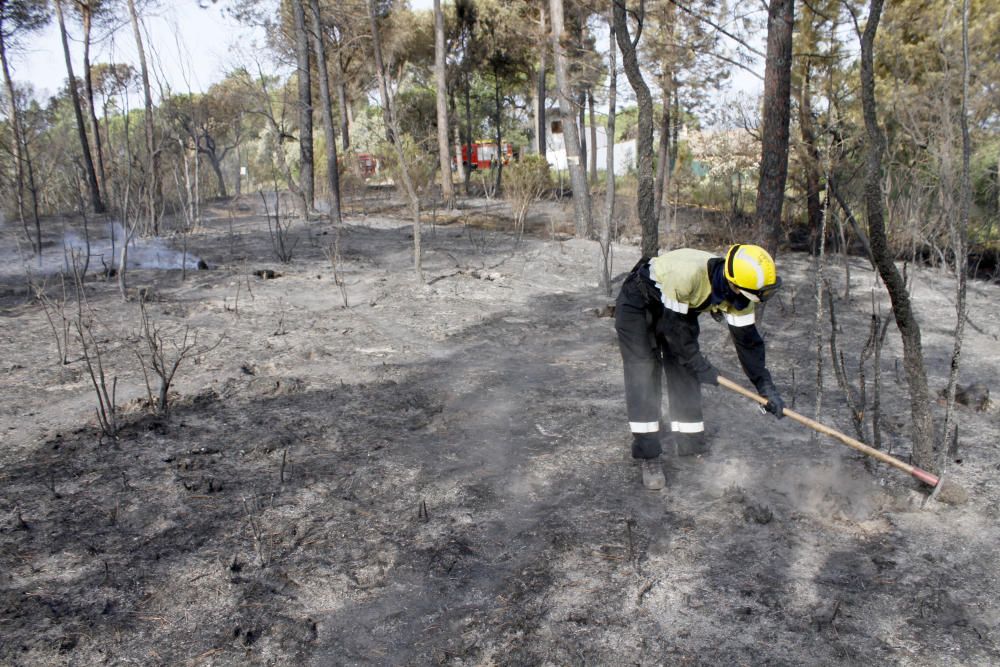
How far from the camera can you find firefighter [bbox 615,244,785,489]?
347cm

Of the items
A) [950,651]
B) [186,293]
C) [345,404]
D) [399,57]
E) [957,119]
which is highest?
[399,57]

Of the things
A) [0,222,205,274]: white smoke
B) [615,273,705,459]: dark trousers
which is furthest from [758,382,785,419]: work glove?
[0,222,205,274]: white smoke

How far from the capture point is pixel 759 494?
3764 millimetres

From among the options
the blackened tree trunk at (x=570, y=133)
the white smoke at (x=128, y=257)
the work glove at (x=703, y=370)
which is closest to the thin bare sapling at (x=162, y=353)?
the white smoke at (x=128, y=257)

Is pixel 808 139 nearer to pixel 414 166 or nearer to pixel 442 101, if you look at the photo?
pixel 414 166

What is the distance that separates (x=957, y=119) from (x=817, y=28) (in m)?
3.91

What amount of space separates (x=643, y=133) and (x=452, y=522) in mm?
4974

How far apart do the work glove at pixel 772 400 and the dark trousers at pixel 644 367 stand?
444mm

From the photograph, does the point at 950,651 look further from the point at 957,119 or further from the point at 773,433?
the point at 957,119

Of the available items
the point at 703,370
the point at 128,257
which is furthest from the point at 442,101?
the point at 703,370

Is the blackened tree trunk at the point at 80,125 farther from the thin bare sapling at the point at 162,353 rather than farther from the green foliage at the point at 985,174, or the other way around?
the green foliage at the point at 985,174

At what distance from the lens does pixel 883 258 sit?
133 inches

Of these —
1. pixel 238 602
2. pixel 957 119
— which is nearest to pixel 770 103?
pixel 957 119

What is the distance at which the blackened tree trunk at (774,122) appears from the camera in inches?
294
